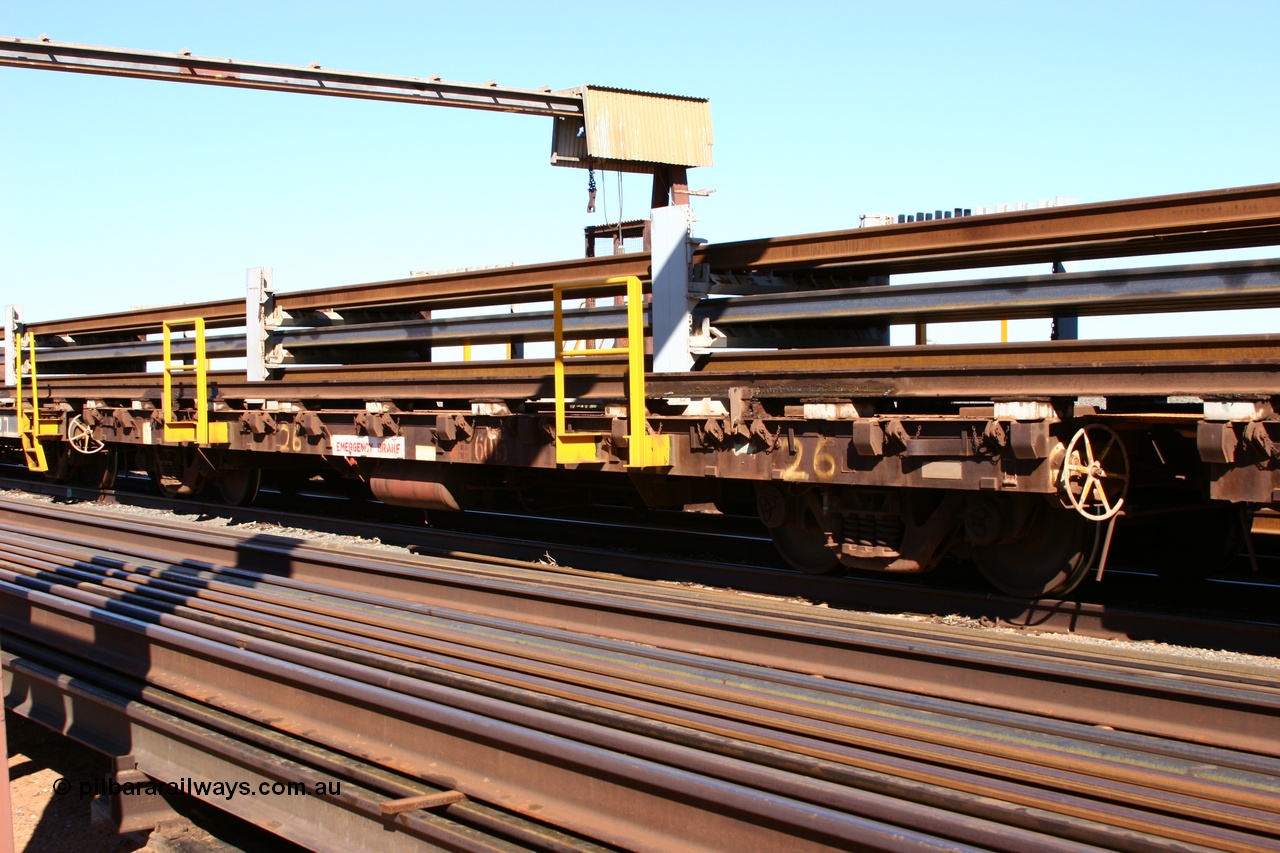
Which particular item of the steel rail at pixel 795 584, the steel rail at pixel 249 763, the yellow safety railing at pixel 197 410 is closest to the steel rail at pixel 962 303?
the steel rail at pixel 795 584

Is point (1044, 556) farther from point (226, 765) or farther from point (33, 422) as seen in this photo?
point (33, 422)

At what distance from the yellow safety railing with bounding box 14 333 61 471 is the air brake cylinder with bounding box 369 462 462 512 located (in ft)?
22.2

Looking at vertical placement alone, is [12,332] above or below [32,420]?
above

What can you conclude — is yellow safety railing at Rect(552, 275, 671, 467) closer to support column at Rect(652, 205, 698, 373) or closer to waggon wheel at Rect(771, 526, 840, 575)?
support column at Rect(652, 205, 698, 373)

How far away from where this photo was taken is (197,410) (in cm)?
1209

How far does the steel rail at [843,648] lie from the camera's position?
457 cm

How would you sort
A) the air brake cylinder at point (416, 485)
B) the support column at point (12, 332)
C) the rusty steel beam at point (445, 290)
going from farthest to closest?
1. the support column at point (12, 332)
2. the air brake cylinder at point (416, 485)
3. the rusty steel beam at point (445, 290)

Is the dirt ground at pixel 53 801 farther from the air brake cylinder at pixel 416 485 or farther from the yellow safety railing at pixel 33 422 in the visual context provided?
the yellow safety railing at pixel 33 422

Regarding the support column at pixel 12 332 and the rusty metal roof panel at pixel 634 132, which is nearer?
the support column at pixel 12 332

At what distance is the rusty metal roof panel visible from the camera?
19219 mm

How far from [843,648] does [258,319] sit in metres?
8.60

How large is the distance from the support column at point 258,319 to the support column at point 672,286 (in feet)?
18.7

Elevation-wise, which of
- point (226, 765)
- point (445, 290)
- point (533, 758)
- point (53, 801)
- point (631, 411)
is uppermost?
point (445, 290)

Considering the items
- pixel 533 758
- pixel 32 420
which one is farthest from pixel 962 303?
pixel 32 420
